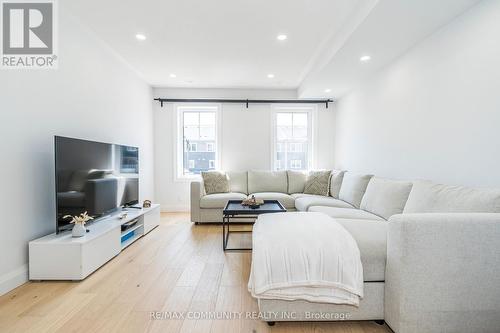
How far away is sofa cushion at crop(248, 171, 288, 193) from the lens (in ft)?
15.1

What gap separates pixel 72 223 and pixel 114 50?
242 cm

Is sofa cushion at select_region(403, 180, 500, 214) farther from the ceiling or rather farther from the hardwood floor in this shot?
the ceiling

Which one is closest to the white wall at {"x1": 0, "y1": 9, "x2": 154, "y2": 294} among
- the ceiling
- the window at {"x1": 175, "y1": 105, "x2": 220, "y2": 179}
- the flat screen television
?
the flat screen television

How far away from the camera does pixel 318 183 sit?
4.32 meters

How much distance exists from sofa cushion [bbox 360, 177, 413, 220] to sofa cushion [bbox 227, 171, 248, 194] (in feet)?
7.49

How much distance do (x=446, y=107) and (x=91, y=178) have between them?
11.9 feet

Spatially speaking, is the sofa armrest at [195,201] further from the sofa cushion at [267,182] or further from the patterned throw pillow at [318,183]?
the patterned throw pillow at [318,183]

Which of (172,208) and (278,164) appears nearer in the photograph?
(172,208)

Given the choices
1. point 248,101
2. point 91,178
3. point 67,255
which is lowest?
point 67,255

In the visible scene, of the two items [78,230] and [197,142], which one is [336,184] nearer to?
[197,142]

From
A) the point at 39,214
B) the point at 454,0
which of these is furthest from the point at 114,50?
the point at 454,0

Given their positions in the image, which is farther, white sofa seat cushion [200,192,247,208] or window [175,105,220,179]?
window [175,105,220,179]
